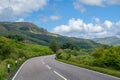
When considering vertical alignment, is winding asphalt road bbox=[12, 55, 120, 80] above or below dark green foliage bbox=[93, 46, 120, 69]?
below

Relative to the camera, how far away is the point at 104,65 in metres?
25.8

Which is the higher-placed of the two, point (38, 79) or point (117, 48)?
point (117, 48)

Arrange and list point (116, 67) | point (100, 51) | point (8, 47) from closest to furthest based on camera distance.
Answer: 1. point (116, 67)
2. point (100, 51)
3. point (8, 47)

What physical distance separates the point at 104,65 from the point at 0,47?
29483 mm

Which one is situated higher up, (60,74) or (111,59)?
(111,59)

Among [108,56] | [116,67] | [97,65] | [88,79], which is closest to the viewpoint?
[88,79]

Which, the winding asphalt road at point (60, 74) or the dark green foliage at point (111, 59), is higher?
the dark green foliage at point (111, 59)

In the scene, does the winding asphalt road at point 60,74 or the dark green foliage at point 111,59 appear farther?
the dark green foliage at point 111,59

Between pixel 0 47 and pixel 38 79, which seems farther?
pixel 0 47

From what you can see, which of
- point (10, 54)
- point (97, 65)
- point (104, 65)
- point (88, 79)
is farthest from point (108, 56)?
point (10, 54)

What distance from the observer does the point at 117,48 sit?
2564 centimetres

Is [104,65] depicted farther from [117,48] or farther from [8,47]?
[8,47]

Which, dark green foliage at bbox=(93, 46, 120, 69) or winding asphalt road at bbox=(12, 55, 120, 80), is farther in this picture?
dark green foliage at bbox=(93, 46, 120, 69)

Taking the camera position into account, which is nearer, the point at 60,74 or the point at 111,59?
the point at 60,74
